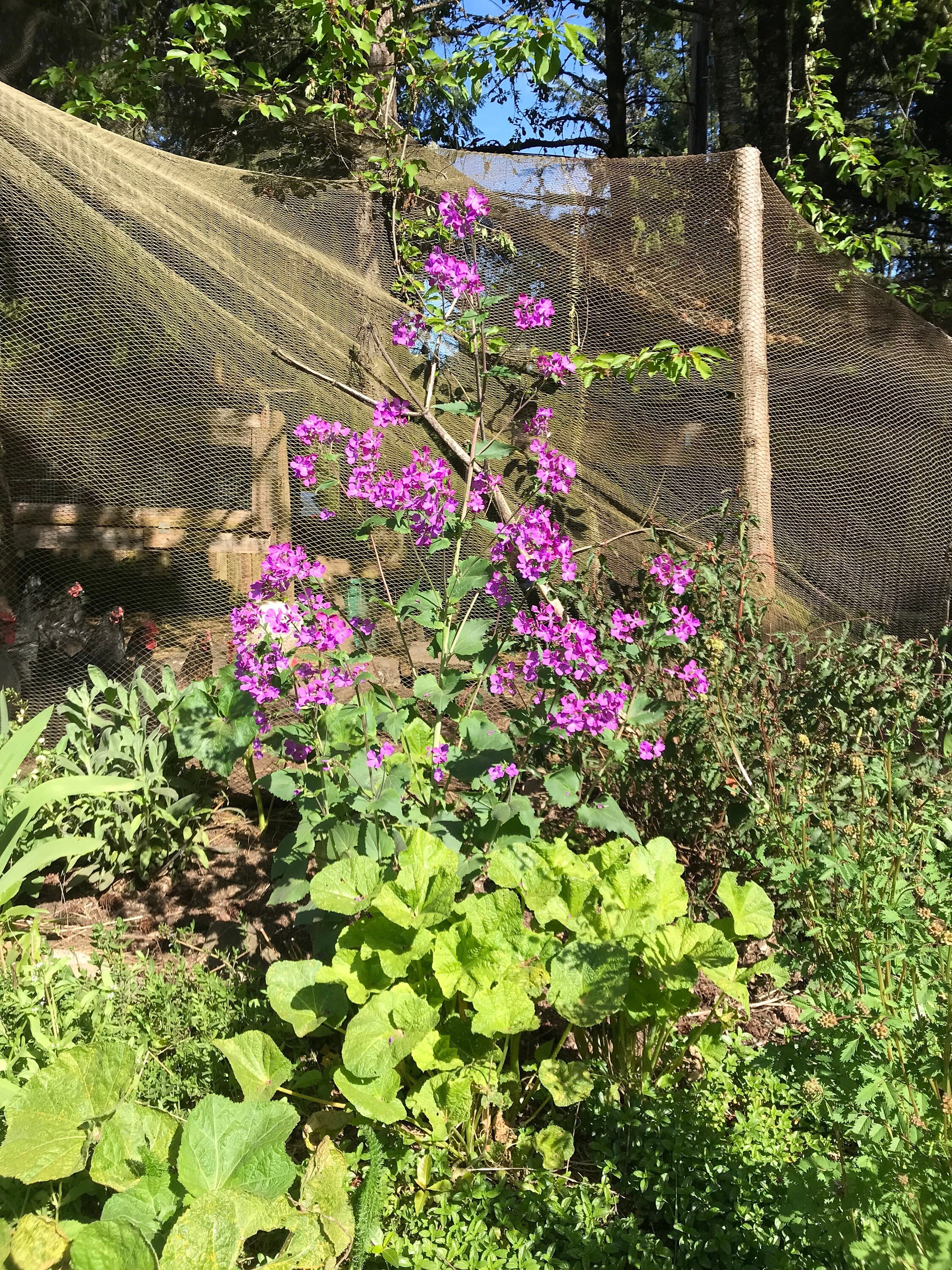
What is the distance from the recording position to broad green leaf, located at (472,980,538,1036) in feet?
4.47

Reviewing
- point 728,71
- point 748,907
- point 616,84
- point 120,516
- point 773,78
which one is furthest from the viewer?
point 616,84

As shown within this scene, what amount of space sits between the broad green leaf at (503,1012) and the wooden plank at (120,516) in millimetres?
2392

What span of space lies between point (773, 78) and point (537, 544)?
12.7 feet

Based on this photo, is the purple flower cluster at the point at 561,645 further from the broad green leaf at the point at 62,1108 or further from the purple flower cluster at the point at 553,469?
the broad green leaf at the point at 62,1108

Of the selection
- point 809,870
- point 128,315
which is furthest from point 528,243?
point 809,870

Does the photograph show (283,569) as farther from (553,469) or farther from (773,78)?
(773,78)

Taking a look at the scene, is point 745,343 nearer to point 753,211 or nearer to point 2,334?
point 753,211

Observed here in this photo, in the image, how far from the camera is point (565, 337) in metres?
2.94

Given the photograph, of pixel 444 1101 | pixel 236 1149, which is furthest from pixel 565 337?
pixel 236 1149

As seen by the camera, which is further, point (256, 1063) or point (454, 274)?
point (454, 274)

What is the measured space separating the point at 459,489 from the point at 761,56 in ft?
10.6

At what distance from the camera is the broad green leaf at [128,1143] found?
1.26 m

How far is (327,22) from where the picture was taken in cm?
350

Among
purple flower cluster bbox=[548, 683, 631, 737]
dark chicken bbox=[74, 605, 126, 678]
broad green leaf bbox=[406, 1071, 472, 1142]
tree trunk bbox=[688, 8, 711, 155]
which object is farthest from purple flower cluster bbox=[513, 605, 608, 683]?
tree trunk bbox=[688, 8, 711, 155]
